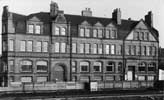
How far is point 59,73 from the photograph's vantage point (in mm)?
54938

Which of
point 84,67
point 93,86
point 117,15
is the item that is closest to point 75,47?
point 84,67

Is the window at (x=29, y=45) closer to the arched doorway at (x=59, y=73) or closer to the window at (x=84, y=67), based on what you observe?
the arched doorway at (x=59, y=73)

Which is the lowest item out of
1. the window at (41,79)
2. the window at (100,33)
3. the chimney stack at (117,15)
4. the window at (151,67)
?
the window at (41,79)

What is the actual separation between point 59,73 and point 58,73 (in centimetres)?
19

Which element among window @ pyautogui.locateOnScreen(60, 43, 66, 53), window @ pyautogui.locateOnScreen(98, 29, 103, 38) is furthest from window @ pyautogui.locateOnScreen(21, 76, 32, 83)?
window @ pyautogui.locateOnScreen(98, 29, 103, 38)

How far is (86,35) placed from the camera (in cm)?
5753

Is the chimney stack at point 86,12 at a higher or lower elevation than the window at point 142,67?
higher

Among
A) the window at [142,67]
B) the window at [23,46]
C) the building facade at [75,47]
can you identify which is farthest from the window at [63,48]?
the window at [142,67]

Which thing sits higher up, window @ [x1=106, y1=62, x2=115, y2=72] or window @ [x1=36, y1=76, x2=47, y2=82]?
window @ [x1=106, y1=62, x2=115, y2=72]

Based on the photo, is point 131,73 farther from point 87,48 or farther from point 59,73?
point 59,73

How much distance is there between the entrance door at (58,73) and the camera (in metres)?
54.4

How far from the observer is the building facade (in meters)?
51.4

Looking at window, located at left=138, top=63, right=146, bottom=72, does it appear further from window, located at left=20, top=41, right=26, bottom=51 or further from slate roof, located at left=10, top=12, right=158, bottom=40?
window, located at left=20, top=41, right=26, bottom=51

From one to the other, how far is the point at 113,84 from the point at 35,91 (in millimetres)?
12116
